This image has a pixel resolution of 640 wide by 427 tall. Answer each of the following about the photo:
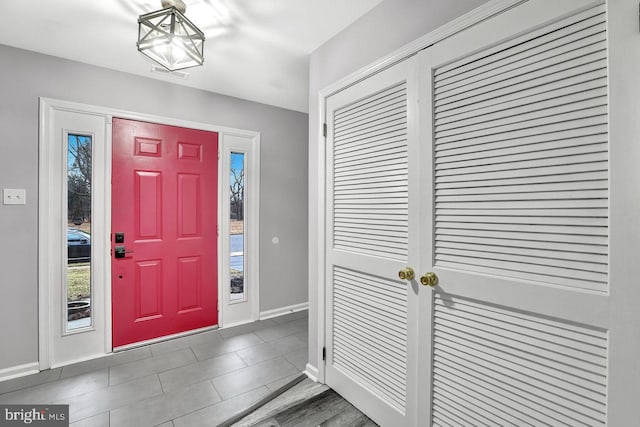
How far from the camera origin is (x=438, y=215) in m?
1.40

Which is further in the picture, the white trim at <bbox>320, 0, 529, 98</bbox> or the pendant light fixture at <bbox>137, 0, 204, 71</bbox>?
the pendant light fixture at <bbox>137, 0, 204, 71</bbox>

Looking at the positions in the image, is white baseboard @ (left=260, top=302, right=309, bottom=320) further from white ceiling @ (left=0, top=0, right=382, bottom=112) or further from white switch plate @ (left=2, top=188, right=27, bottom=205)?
white ceiling @ (left=0, top=0, right=382, bottom=112)

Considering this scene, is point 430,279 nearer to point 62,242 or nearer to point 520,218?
point 520,218

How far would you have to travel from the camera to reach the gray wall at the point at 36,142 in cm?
218

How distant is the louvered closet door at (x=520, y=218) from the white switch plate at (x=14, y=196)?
2834 mm

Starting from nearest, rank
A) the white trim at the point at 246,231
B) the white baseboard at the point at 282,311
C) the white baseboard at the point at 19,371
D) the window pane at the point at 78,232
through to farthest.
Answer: the white baseboard at the point at 19,371 → the window pane at the point at 78,232 → the white trim at the point at 246,231 → the white baseboard at the point at 282,311

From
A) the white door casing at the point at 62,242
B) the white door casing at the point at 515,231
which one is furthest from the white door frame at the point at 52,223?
the white door casing at the point at 515,231

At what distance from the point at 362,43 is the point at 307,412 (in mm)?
2309

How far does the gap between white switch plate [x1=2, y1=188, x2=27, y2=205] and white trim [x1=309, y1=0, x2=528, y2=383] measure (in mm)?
2148

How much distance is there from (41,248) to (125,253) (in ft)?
1.80

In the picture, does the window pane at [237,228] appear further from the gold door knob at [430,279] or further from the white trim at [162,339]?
the gold door knob at [430,279]

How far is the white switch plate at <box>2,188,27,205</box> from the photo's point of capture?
7.08 ft

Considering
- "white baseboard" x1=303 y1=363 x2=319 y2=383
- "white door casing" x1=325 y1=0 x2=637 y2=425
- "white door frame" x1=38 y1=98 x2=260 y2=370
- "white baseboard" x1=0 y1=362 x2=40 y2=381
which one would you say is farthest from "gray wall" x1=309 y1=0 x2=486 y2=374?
"white baseboard" x1=0 y1=362 x2=40 y2=381

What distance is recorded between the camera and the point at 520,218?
1.14m
